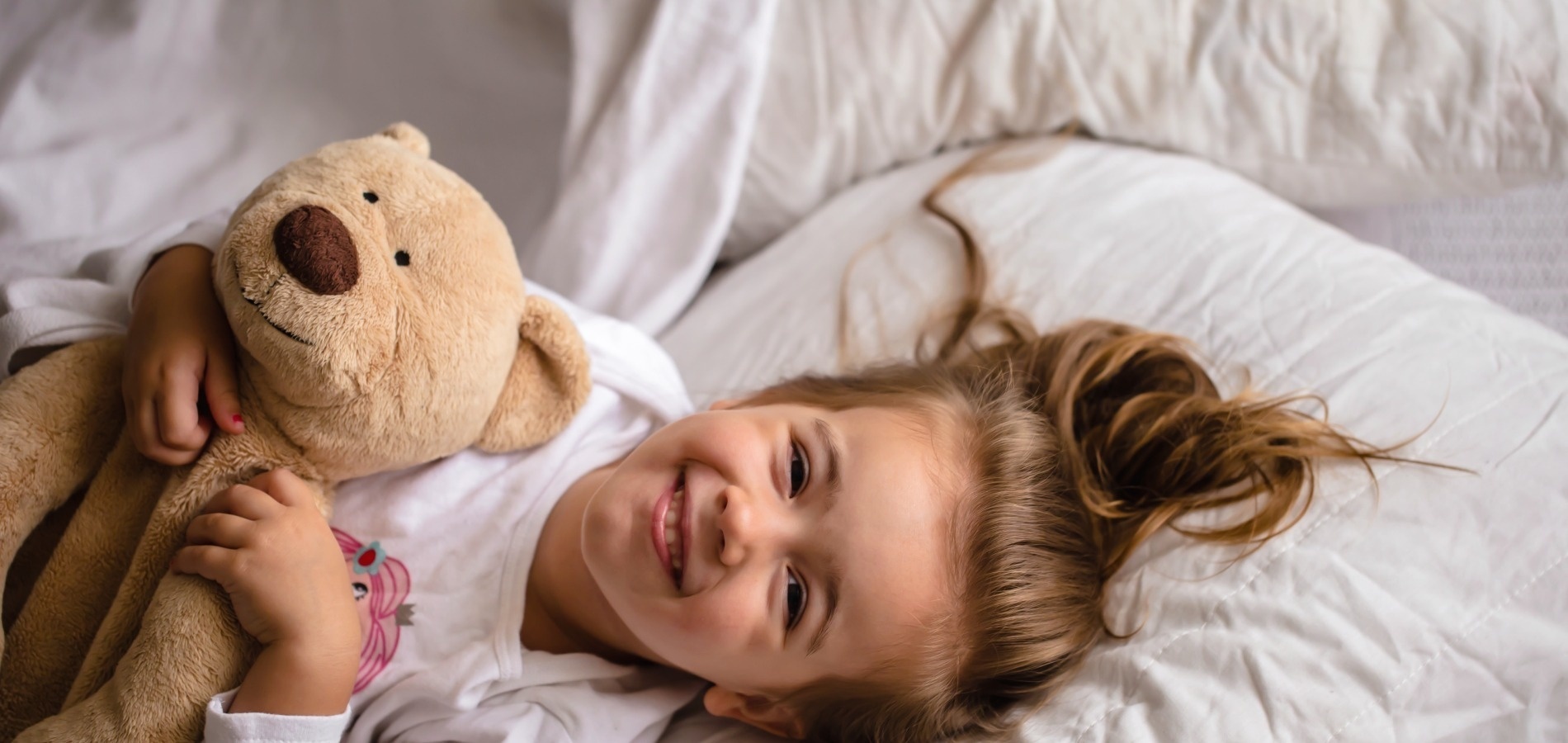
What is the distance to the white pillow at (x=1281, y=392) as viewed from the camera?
735mm

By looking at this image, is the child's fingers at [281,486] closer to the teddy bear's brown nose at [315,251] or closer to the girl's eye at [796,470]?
the teddy bear's brown nose at [315,251]

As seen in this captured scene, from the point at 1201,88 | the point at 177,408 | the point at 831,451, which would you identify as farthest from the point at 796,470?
the point at 1201,88

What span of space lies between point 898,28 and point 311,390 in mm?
802

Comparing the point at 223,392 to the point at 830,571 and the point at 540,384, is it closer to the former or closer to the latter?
the point at 540,384

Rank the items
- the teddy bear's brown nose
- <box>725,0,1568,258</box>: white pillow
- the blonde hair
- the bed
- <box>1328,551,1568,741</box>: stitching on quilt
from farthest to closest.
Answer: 1. <box>725,0,1568,258</box>: white pillow
2. the bed
3. the blonde hair
4. <box>1328,551,1568,741</box>: stitching on quilt
5. the teddy bear's brown nose

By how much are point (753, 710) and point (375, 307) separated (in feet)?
1.58

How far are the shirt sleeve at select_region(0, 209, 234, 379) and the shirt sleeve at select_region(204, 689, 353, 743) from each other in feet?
1.09

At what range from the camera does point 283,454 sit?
0.73 meters

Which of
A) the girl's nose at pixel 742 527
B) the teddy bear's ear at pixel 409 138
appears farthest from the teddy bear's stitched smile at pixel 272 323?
the girl's nose at pixel 742 527

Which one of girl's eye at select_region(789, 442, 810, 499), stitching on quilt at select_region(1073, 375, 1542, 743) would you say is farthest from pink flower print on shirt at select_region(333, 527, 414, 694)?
stitching on quilt at select_region(1073, 375, 1542, 743)

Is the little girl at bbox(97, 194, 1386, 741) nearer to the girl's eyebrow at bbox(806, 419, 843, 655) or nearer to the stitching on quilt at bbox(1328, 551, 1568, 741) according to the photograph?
the girl's eyebrow at bbox(806, 419, 843, 655)

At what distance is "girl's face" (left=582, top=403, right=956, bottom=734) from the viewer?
78cm

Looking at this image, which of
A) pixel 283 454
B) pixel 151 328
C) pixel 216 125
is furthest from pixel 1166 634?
pixel 216 125

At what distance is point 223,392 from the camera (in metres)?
0.71
